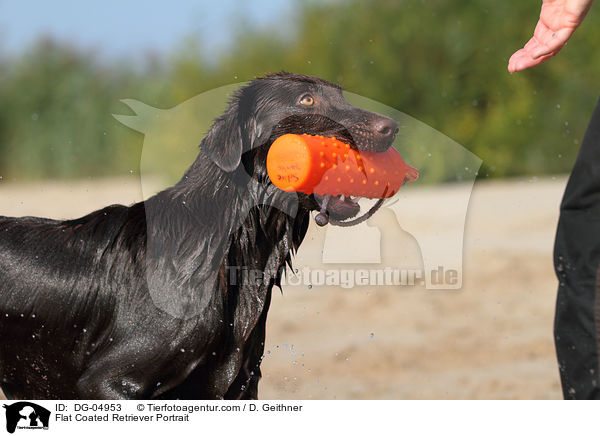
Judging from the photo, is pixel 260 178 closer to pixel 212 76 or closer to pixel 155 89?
pixel 212 76

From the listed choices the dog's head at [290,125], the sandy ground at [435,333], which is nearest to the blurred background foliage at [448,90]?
the sandy ground at [435,333]

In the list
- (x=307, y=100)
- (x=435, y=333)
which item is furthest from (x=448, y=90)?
(x=307, y=100)

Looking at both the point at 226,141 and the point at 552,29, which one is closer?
the point at 552,29

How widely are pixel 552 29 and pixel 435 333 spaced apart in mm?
5032

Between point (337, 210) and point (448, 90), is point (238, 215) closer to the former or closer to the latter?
point (337, 210)

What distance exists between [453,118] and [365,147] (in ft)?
41.2

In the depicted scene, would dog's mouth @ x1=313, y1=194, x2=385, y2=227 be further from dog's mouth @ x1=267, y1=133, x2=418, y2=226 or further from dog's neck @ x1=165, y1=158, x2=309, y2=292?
dog's neck @ x1=165, y1=158, x2=309, y2=292

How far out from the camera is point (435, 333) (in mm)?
7738

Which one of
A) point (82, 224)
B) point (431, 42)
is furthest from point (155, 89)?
point (82, 224)

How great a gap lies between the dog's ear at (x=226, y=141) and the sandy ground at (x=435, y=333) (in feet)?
2.83

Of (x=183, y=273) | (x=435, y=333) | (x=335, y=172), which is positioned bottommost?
(x=435, y=333)

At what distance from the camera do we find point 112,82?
1931 cm

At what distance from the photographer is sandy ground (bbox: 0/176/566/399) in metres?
6.17
